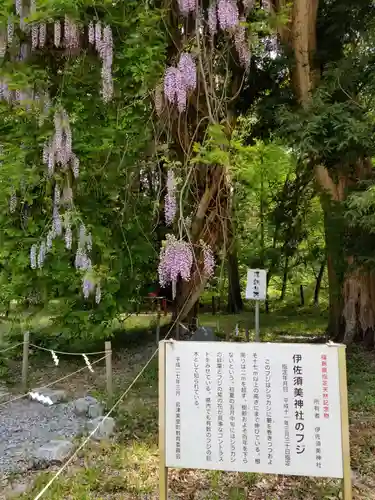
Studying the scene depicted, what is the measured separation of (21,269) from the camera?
586cm

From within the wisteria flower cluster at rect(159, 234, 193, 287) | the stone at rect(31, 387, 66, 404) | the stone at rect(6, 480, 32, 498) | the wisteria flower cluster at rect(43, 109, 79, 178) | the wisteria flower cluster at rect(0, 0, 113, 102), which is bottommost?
the stone at rect(6, 480, 32, 498)

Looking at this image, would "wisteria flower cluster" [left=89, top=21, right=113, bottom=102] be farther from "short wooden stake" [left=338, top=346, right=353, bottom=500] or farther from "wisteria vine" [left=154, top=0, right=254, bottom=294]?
"short wooden stake" [left=338, top=346, right=353, bottom=500]

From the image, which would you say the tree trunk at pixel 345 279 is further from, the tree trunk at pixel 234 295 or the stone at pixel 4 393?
the tree trunk at pixel 234 295

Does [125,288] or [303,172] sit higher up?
[303,172]

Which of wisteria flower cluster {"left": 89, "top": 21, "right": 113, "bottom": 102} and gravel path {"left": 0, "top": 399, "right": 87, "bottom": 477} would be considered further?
wisteria flower cluster {"left": 89, "top": 21, "right": 113, "bottom": 102}

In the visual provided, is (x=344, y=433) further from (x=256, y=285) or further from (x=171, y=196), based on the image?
(x=256, y=285)

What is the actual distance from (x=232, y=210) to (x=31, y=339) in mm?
3339

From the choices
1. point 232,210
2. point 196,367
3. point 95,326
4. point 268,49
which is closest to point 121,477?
point 196,367

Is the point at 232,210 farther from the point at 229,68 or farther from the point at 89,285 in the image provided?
the point at 89,285

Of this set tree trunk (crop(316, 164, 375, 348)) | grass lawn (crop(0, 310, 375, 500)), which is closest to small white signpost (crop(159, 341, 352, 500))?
grass lawn (crop(0, 310, 375, 500))

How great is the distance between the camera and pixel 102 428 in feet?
12.7

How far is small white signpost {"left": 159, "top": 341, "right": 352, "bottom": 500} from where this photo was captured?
2.43 meters

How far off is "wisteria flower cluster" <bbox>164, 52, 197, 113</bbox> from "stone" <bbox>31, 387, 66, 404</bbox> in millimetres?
3118

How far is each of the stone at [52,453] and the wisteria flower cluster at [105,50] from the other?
11.0 ft
